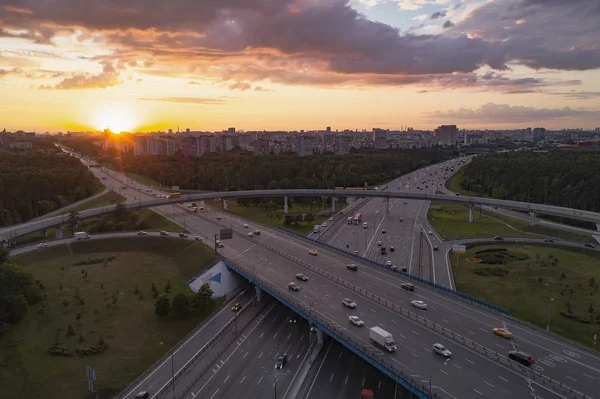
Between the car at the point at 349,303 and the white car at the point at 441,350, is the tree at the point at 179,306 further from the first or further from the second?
the white car at the point at 441,350

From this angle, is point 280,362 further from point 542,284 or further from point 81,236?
point 81,236

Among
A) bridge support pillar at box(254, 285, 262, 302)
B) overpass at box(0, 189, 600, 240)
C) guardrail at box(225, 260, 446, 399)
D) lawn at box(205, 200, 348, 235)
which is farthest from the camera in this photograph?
lawn at box(205, 200, 348, 235)

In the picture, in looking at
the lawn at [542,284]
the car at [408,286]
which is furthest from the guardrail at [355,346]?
the lawn at [542,284]

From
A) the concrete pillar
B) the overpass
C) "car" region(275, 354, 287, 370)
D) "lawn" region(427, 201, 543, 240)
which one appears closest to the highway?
the concrete pillar

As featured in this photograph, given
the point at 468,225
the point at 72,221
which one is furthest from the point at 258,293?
the point at 468,225

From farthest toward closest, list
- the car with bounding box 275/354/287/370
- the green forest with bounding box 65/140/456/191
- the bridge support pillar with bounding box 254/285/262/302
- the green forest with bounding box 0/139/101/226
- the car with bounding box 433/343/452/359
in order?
the green forest with bounding box 65/140/456/191, the green forest with bounding box 0/139/101/226, the bridge support pillar with bounding box 254/285/262/302, the car with bounding box 275/354/287/370, the car with bounding box 433/343/452/359

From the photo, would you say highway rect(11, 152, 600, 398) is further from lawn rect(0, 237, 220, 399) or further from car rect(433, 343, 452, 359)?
lawn rect(0, 237, 220, 399)
